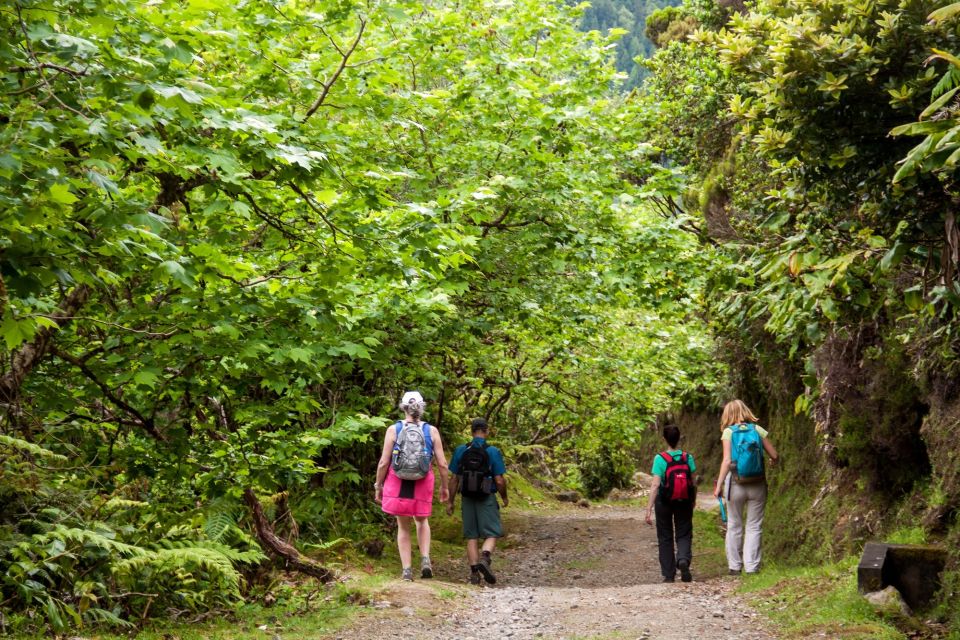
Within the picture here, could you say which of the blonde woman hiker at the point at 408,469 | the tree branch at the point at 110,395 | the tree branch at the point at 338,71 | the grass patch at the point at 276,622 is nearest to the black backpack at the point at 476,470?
the blonde woman hiker at the point at 408,469

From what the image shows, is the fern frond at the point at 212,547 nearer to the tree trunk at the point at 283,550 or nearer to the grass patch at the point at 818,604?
the tree trunk at the point at 283,550

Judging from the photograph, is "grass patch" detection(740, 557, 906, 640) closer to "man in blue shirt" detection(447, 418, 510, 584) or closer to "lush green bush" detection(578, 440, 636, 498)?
"man in blue shirt" detection(447, 418, 510, 584)

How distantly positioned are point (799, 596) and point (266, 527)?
5.25m

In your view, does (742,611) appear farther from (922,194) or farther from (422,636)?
(922,194)

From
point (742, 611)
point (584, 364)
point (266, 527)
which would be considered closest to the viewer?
point (742, 611)

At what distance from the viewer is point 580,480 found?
32594 mm

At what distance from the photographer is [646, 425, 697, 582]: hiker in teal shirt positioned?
11.0 meters

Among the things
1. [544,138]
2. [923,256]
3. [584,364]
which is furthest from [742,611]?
[584,364]

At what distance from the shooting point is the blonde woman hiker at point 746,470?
10.7 m

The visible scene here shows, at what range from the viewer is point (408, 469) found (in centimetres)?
986

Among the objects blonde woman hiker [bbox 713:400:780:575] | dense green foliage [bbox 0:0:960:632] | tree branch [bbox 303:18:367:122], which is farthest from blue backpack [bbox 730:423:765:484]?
tree branch [bbox 303:18:367:122]

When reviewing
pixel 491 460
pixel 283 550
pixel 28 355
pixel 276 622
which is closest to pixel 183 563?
pixel 276 622

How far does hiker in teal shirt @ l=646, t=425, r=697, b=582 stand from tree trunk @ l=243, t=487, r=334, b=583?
4055 millimetres

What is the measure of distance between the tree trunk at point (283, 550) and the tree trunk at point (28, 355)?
2961 mm
